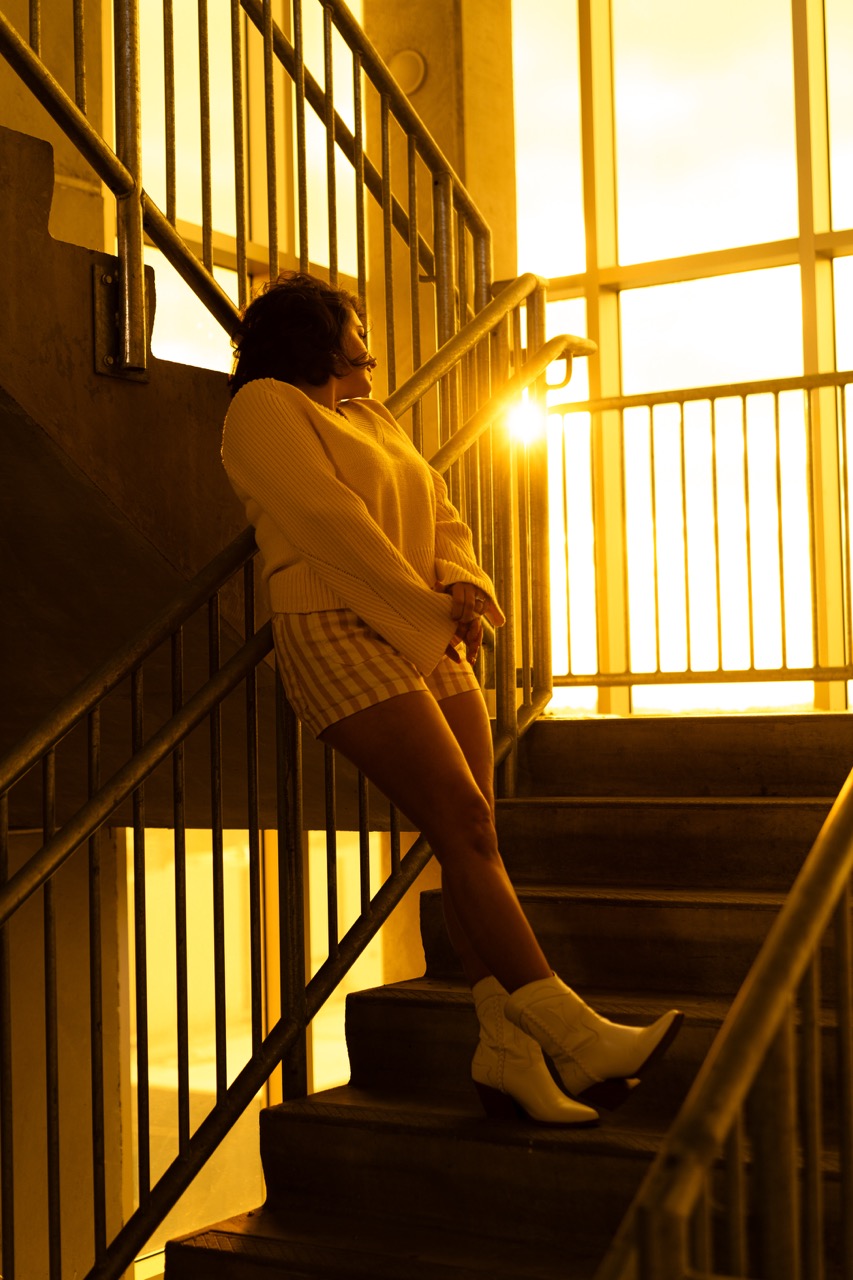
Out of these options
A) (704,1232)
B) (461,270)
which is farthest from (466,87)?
(704,1232)

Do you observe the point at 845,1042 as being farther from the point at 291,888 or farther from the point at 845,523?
the point at 845,523

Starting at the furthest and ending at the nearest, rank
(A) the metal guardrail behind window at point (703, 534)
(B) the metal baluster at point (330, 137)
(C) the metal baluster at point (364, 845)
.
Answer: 1. (A) the metal guardrail behind window at point (703, 534)
2. (B) the metal baluster at point (330, 137)
3. (C) the metal baluster at point (364, 845)

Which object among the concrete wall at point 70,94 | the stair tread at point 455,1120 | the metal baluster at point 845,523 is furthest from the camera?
the concrete wall at point 70,94

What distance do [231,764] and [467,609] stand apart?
181 cm

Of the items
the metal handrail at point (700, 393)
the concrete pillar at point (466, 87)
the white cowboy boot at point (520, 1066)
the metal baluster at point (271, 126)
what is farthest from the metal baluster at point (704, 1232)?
the concrete pillar at point (466, 87)

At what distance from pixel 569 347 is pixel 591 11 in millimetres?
5059

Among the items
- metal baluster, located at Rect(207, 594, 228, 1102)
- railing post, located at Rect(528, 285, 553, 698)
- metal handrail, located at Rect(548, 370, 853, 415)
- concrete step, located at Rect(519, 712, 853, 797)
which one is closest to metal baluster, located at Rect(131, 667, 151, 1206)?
metal baluster, located at Rect(207, 594, 228, 1102)

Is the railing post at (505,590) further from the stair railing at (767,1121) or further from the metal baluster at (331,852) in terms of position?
the stair railing at (767,1121)

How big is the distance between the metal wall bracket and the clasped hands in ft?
2.37

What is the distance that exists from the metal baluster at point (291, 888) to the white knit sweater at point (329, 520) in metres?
0.40

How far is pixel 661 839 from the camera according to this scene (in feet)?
10.3

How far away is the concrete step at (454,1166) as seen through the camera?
2.25 meters

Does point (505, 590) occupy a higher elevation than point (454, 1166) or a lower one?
higher

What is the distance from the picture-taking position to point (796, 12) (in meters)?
7.51
